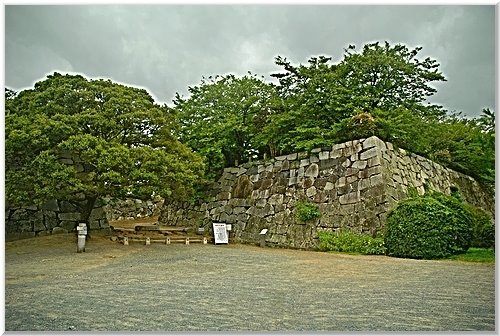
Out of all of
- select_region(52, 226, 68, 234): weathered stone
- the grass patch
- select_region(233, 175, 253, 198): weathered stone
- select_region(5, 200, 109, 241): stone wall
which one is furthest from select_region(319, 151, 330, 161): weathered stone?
select_region(52, 226, 68, 234): weathered stone

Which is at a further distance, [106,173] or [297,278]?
[106,173]

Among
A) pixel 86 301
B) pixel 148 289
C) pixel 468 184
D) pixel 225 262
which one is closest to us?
pixel 86 301

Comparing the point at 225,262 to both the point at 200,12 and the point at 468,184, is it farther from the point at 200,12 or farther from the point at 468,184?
the point at 468,184

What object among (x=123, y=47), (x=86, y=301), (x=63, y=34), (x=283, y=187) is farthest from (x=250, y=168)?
(x=86, y=301)

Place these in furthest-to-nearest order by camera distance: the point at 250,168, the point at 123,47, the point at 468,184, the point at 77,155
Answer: the point at 250,168
the point at 468,184
the point at 77,155
the point at 123,47

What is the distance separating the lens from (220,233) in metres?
7.23

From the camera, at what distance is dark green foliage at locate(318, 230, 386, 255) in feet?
18.8

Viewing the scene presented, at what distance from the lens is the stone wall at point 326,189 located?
6250 mm

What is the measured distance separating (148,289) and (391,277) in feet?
6.18

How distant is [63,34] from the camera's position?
12.8 feet

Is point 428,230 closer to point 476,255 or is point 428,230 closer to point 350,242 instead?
point 476,255

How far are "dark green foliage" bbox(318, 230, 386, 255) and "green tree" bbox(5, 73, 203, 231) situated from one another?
1.86 metres

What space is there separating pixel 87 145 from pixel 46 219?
1638 mm

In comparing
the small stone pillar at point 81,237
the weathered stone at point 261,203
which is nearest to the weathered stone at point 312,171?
the weathered stone at point 261,203
